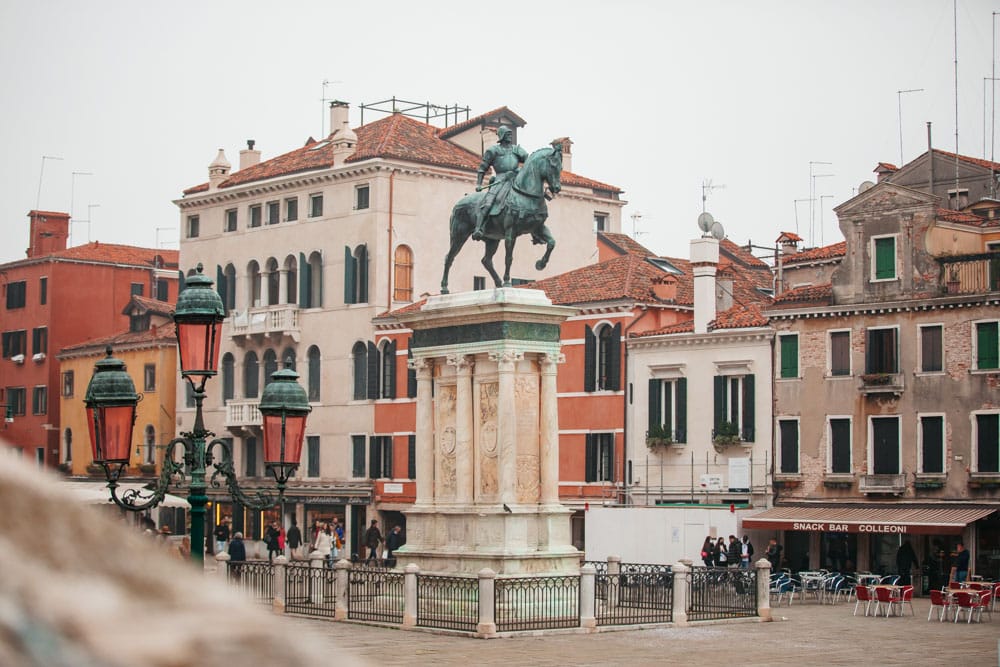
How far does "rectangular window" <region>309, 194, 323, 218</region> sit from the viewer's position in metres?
54.4

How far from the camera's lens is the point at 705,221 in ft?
151

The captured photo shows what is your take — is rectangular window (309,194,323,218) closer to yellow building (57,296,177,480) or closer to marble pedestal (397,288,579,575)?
yellow building (57,296,177,480)

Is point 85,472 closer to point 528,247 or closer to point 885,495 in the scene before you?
point 528,247

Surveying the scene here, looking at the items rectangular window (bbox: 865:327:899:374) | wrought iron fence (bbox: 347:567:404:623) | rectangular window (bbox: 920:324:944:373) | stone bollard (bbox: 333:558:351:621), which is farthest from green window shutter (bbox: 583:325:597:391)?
stone bollard (bbox: 333:558:351:621)

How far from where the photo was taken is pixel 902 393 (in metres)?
38.4

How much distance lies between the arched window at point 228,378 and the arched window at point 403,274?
25.3 feet

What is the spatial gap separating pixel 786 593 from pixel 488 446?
29.7 feet

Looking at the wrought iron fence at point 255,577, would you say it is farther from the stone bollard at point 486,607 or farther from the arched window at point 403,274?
the arched window at point 403,274

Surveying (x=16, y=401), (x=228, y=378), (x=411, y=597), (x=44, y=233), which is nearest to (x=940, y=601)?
(x=411, y=597)

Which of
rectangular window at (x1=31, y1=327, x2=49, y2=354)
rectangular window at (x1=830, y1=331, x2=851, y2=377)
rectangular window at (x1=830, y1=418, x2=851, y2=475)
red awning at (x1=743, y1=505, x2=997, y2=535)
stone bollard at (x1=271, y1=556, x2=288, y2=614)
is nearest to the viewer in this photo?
stone bollard at (x1=271, y1=556, x2=288, y2=614)

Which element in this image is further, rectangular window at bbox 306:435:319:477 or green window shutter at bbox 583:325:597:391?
rectangular window at bbox 306:435:319:477

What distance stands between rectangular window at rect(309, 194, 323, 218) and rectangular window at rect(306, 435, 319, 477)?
7.06 metres

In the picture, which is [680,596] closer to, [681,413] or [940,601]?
[940,601]

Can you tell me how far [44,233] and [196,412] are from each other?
194 feet
